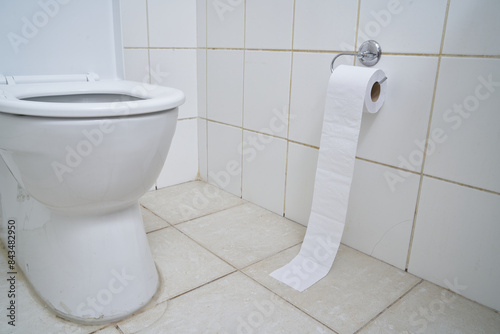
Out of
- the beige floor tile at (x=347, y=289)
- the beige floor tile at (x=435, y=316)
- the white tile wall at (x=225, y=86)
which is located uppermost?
the white tile wall at (x=225, y=86)

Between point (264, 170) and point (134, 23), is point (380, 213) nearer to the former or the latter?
point (264, 170)

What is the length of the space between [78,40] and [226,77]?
1.60 ft

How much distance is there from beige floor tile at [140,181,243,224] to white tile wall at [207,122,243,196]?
0.12 feet

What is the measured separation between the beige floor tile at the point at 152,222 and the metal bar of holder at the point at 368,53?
703 millimetres

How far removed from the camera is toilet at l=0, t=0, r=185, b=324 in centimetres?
63

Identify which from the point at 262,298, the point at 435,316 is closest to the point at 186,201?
the point at 262,298

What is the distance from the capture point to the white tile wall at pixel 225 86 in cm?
133

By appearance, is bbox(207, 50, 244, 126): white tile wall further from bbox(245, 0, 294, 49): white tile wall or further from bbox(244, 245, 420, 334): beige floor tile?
bbox(244, 245, 420, 334): beige floor tile

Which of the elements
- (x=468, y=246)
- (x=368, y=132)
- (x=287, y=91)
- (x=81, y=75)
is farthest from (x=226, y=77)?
(x=468, y=246)

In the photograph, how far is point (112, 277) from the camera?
782 mm

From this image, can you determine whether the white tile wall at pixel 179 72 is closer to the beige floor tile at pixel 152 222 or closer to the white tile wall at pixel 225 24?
the white tile wall at pixel 225 24

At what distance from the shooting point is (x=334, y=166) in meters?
0.93

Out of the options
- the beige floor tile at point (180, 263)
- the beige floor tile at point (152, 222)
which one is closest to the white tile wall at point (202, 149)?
the beige floor tile at point (152, 222)

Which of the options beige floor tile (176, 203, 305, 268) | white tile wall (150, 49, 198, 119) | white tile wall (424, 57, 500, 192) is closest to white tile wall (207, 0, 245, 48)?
white tile wall (150, 49, 198, 119)
